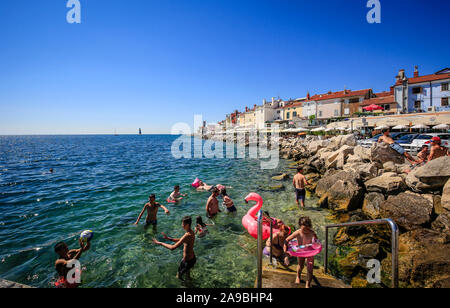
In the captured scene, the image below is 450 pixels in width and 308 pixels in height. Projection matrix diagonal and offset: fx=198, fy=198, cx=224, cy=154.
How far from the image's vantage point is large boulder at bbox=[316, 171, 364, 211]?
841 cm

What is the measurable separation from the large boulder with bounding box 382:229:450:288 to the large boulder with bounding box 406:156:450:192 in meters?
2.70

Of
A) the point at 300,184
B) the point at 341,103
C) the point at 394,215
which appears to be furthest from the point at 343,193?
the point at 341,103

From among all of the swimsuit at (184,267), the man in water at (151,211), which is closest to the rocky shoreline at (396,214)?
the swimsuit at (184,267)

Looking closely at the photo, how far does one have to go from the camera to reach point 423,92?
29656mm

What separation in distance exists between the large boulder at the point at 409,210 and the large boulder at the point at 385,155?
16.0 ft

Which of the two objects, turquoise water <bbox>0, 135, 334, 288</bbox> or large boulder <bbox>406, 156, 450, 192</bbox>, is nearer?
turquoise water <bbox>0, 135, 334, 288</bbox>

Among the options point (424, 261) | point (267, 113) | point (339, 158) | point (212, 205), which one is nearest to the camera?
point (424, 261)

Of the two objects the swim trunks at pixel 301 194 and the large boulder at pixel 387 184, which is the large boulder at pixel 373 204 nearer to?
the large boulder at pixel 387 184

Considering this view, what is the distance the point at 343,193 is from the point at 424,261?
453 centimetres

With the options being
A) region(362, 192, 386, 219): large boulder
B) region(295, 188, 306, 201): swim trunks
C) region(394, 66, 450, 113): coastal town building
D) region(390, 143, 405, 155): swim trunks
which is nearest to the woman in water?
region(362, 192, 386, 219): large boulder

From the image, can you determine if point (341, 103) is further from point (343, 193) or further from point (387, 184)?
point (343, 193)

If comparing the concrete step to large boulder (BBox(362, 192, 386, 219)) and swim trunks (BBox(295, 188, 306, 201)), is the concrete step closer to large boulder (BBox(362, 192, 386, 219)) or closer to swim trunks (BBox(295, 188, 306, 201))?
large boulder (BBox(362, 192, 386, 219))

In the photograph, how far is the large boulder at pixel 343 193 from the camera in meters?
8.41
